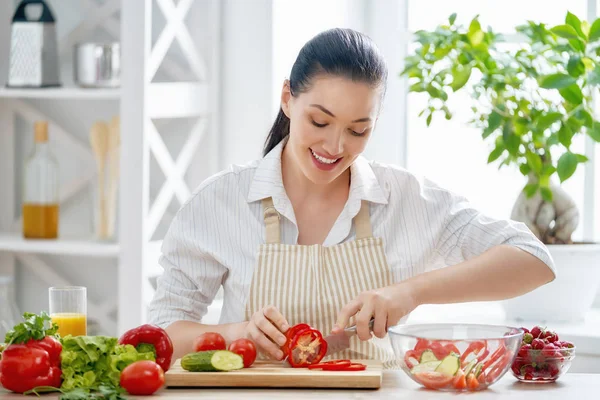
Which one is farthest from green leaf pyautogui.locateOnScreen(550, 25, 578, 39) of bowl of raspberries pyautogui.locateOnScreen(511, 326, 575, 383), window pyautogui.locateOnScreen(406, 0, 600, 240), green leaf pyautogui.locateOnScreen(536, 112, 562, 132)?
bowl of raspberries pyautogui.locateOnScreen(511, 326, 575, 383)

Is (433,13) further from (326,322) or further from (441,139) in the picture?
(326,322)

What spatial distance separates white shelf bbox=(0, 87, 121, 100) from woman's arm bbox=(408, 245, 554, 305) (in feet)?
4.31

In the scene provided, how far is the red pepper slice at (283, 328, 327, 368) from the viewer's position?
1.92m

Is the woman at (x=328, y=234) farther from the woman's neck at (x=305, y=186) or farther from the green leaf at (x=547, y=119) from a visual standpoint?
the green leaf at (x=547, y=119)

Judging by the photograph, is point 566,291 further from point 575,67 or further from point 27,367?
point 27,367

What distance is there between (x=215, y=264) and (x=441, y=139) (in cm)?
147

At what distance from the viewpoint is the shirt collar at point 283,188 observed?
2357mm

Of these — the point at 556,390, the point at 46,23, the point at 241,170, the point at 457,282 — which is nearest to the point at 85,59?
the point at 46,23

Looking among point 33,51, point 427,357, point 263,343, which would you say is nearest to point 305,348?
point 263,343

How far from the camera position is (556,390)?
181 centimetres

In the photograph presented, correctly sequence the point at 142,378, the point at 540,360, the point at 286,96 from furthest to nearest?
the point at 286,96 < the point at 540,360 < the point at 142,378

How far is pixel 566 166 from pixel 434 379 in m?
1.33

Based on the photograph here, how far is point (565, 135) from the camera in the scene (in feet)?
9.75

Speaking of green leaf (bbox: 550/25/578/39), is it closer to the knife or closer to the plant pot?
the plant pot
